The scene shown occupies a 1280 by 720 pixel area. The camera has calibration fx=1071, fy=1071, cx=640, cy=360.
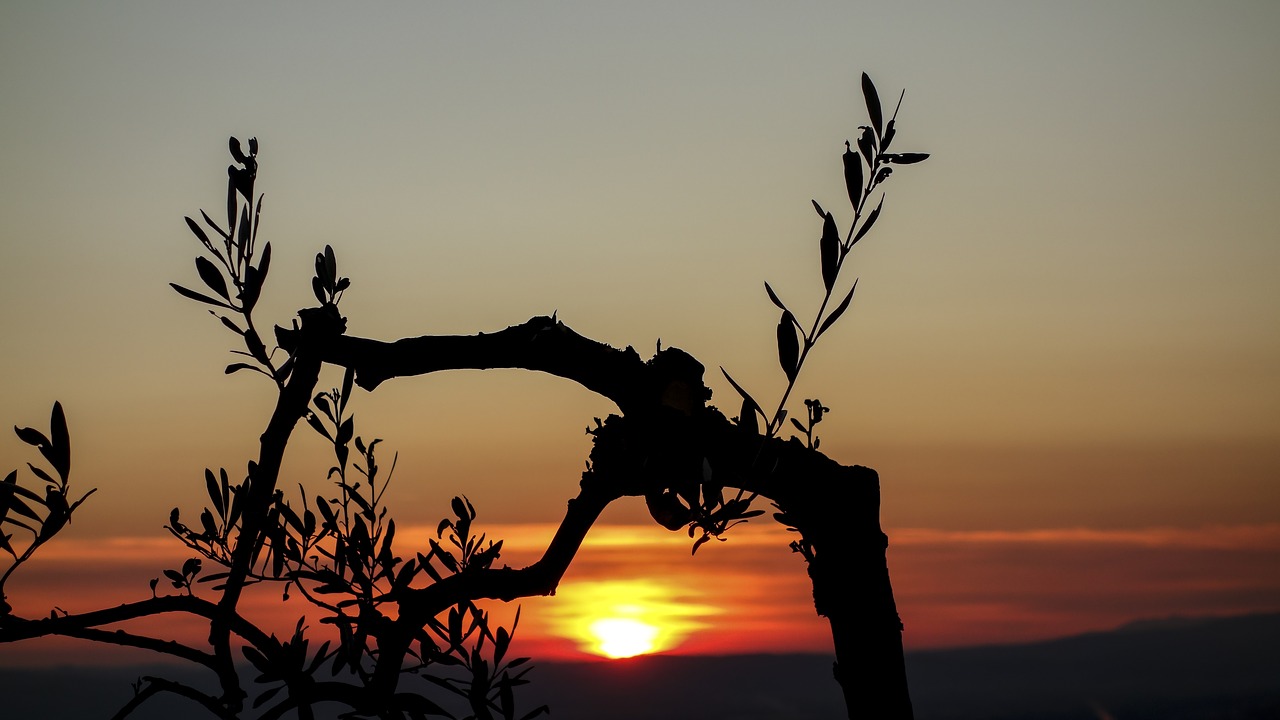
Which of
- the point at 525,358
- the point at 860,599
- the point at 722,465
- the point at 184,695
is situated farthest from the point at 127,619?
the point at 860,599

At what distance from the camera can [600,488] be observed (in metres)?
5.30

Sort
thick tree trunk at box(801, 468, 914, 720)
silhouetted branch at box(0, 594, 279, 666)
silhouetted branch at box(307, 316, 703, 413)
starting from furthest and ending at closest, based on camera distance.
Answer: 1. thick tree trunk at box(801, 468, 914, 720)
2. silhouetted branch at box(307, 316, 703, 413)
3. silhouetted branch at box(0, 594, 279, 666)

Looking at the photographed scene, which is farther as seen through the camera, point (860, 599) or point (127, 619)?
point (860, 599)

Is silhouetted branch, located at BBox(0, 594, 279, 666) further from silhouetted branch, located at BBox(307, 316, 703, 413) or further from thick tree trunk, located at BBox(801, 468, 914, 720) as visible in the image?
thick tree trunk, located at BBox(801, 468, 914, 720)

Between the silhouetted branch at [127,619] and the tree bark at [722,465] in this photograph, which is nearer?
the silhouetted branch at [127,619]

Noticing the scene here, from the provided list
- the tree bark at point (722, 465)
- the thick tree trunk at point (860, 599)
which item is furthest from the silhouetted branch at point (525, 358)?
the thick tree trunk at point (860, 599)

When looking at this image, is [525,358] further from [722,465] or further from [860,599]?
[860,599]

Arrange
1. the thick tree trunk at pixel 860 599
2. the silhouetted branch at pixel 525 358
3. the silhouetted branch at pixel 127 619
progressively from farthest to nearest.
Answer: the thick tree trunk at pixel 860 599, the silhouetted branch at pixel 525 358, the silhouetted branch at pixel 127 619

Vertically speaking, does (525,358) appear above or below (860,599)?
above

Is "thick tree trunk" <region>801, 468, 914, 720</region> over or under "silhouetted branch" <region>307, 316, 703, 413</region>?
under

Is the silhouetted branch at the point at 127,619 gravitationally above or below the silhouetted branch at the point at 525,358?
below

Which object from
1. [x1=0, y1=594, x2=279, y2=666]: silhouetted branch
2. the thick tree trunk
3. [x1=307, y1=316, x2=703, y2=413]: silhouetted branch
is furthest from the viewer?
the thick tree trunk

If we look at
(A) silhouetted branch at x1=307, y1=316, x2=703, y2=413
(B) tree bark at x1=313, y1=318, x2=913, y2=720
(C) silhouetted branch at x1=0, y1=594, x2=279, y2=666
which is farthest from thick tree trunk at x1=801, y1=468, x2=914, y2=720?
(C) silhouetted branch at x1=0, y1=594, x2=279, y2=666

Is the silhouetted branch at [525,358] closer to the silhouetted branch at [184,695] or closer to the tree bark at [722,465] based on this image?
the tree bark at [722,465]
